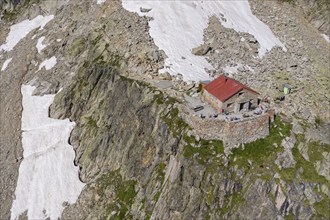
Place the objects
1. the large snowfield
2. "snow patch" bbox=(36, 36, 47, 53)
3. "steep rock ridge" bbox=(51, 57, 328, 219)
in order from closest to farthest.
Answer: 1. "steep rock ridge" bbox=(51, 57, 328, 219)
2. the large snowfield
3. "snow patch" bbox=(36, 36, 47, 53)

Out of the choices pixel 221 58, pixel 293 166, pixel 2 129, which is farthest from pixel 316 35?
pixel 2 129

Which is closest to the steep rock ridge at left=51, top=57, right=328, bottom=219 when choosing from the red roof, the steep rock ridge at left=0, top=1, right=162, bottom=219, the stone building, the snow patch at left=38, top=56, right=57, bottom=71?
the steep rock ridge at left=0, top=1, right=162, bottom=219

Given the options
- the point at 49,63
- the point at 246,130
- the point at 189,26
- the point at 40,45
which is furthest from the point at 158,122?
the point at 40,45

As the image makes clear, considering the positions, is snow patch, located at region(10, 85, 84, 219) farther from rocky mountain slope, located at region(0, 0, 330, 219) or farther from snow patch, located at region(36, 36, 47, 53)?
snow patch, located at region(36, 36, 47, 53)

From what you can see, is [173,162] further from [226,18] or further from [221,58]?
[226,18]

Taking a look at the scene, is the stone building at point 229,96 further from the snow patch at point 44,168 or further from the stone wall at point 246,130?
the snow patch at point 44,168

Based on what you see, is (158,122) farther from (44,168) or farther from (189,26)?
(189,26)

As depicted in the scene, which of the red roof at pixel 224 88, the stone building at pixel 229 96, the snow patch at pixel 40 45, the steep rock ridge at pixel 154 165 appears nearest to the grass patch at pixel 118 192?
the steep rock ridge at pixel 154 165
